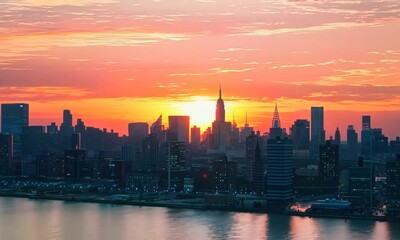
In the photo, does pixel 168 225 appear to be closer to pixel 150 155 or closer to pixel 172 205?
pixel 172 205

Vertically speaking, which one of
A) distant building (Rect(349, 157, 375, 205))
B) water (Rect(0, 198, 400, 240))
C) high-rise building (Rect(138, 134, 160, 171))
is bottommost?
water (Rect(0, 198, 400, 240))

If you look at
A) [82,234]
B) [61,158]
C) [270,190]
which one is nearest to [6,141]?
[61,158]

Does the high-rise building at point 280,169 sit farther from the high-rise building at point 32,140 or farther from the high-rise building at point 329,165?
the high-rise building at point 32,140

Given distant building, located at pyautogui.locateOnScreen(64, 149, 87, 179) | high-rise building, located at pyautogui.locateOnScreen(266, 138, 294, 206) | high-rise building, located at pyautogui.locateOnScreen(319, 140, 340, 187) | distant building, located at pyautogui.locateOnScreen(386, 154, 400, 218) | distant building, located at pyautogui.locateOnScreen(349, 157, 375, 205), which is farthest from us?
distant building, located at pyautogui.locateOnScreen(64, 149, 87, 179)

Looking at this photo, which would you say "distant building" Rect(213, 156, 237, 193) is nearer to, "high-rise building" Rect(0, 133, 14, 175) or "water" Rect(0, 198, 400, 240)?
"water" Rect(0, 198, 400, 240)

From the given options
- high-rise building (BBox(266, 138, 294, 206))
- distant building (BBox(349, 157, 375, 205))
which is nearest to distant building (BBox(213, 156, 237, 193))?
high-rise building (BBox(266, 138, 294, 206))

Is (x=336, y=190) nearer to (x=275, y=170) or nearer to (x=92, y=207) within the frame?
(x=275, y=170)

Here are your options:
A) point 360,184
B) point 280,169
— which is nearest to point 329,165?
point 280,169
